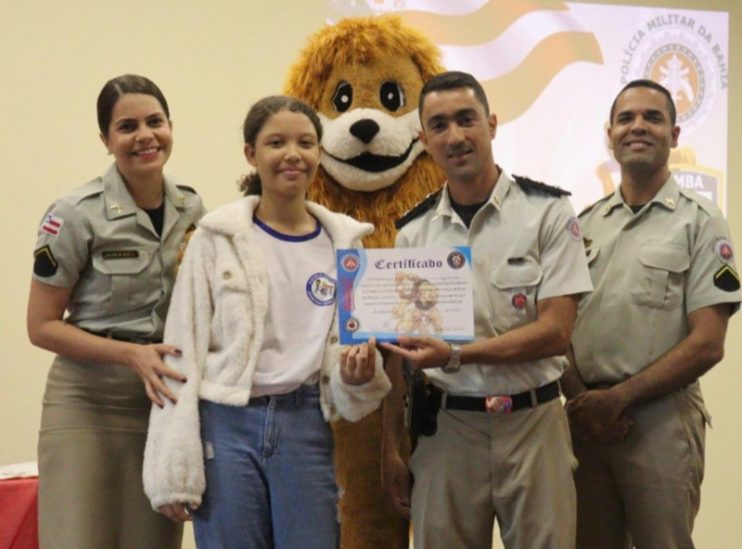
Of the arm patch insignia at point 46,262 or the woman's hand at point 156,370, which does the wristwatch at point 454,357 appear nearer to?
the woman's hand at point 156,370

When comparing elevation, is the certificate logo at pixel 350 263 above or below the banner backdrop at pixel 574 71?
below

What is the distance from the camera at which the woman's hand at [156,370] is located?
1.68 m

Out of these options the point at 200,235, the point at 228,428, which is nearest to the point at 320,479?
the point at 228,428

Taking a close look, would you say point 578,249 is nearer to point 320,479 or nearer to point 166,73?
point 320,479

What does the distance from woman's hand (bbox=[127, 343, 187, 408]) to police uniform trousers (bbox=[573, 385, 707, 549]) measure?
952mm

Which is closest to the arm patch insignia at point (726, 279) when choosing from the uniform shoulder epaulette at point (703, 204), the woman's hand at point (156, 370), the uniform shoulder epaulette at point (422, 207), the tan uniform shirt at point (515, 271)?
the uniform shoulder epaulette at point (703, 204)

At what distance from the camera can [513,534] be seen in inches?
68.1

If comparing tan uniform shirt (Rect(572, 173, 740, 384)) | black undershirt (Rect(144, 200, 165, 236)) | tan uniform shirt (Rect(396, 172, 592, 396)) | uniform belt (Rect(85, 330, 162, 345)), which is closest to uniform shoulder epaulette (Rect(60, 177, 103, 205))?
black undershirt (Rect(144, 200, 165, 236))

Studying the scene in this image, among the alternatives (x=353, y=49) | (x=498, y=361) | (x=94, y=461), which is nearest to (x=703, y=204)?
(x=498, y=361)

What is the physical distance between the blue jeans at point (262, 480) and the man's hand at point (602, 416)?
0.66m

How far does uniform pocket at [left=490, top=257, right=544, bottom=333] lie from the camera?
177 cm

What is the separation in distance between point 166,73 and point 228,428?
182cm

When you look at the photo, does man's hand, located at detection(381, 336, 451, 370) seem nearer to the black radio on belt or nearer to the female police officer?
the black radio on belt

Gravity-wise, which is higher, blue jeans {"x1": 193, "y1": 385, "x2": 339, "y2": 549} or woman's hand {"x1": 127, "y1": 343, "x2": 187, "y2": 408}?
woman's hand {"x1": 127, "y1": 343, "x2": 187, "y2": 408}
